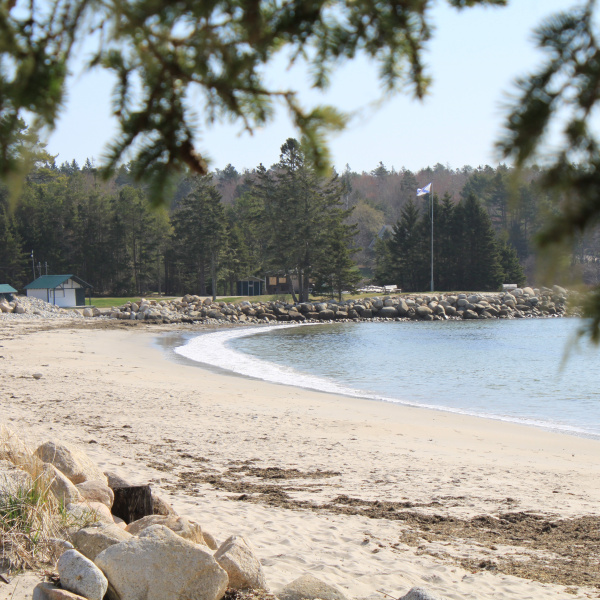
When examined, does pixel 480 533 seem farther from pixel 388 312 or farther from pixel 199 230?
pixel 199 230

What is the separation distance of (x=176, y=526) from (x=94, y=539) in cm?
56

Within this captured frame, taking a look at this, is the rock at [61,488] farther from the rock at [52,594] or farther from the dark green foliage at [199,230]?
the dark green foliage at [199,230]

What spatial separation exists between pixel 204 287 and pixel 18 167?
7055 centimetres

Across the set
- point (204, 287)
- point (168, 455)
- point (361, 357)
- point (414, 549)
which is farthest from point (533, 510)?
point (204, 287)

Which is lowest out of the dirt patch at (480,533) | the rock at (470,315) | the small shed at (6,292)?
the dirt patch at (480,533)

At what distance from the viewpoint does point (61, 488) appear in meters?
4.87

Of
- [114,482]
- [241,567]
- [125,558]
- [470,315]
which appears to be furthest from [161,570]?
[470,315]

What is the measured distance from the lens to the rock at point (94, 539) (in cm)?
415

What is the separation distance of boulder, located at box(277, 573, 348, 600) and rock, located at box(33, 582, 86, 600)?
1278 mm

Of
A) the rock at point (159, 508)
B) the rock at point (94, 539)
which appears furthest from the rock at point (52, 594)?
the rock at point (159, 508)

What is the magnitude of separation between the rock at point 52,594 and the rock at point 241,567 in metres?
0.96

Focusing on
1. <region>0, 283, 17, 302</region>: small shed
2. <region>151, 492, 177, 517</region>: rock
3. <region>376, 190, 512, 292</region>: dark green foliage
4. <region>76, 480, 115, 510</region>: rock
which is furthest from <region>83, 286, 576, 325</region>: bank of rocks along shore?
<region>151, 492, 177, 517</region>: rock

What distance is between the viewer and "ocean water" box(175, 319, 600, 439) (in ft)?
52.0

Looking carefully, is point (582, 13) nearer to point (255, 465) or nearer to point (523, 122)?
point (523, 122)
